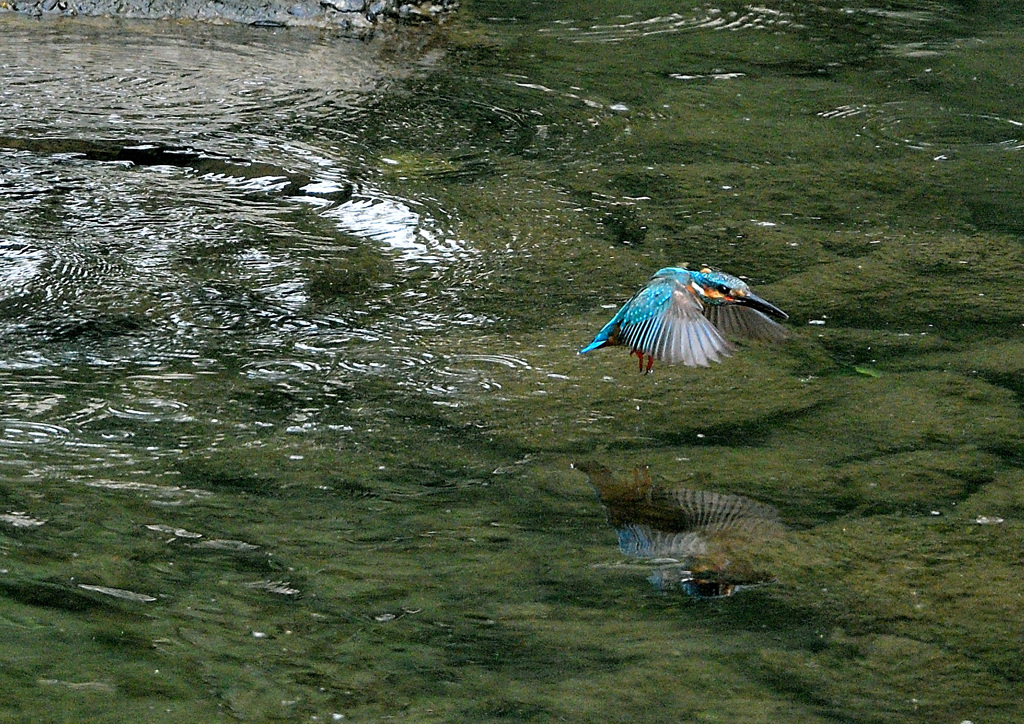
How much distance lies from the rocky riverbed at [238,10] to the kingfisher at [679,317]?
451 centimetres

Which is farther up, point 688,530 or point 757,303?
point 757,303

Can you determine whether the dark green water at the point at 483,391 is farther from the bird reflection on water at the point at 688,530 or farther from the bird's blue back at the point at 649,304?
the bird's blue back at the point at 649,304

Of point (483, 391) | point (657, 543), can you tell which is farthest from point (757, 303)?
point (657, 543)

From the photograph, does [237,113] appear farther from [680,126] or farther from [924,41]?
[924,41]

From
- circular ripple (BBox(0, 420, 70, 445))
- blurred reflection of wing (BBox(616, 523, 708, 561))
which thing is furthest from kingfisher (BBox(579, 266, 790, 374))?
circular ripple (BBox(0, 420, 70, 445))

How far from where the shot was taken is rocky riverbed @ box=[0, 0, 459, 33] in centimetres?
708

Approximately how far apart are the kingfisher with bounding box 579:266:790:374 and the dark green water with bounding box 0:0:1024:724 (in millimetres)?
183

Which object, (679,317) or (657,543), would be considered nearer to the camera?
(657,543)

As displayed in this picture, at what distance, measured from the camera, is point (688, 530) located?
2510 mm

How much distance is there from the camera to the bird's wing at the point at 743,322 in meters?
3.16

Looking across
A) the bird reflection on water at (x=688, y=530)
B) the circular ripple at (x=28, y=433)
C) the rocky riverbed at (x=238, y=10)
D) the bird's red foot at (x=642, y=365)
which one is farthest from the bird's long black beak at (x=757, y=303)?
the rocky riverbed at (x=238, y=10)

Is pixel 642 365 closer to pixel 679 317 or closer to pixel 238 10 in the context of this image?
pixel 679 317

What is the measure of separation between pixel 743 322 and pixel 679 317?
0.33 m

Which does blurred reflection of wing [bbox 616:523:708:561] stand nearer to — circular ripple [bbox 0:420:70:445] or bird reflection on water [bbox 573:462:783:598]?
bird reflection on water [bbox 573:462:783:598]
